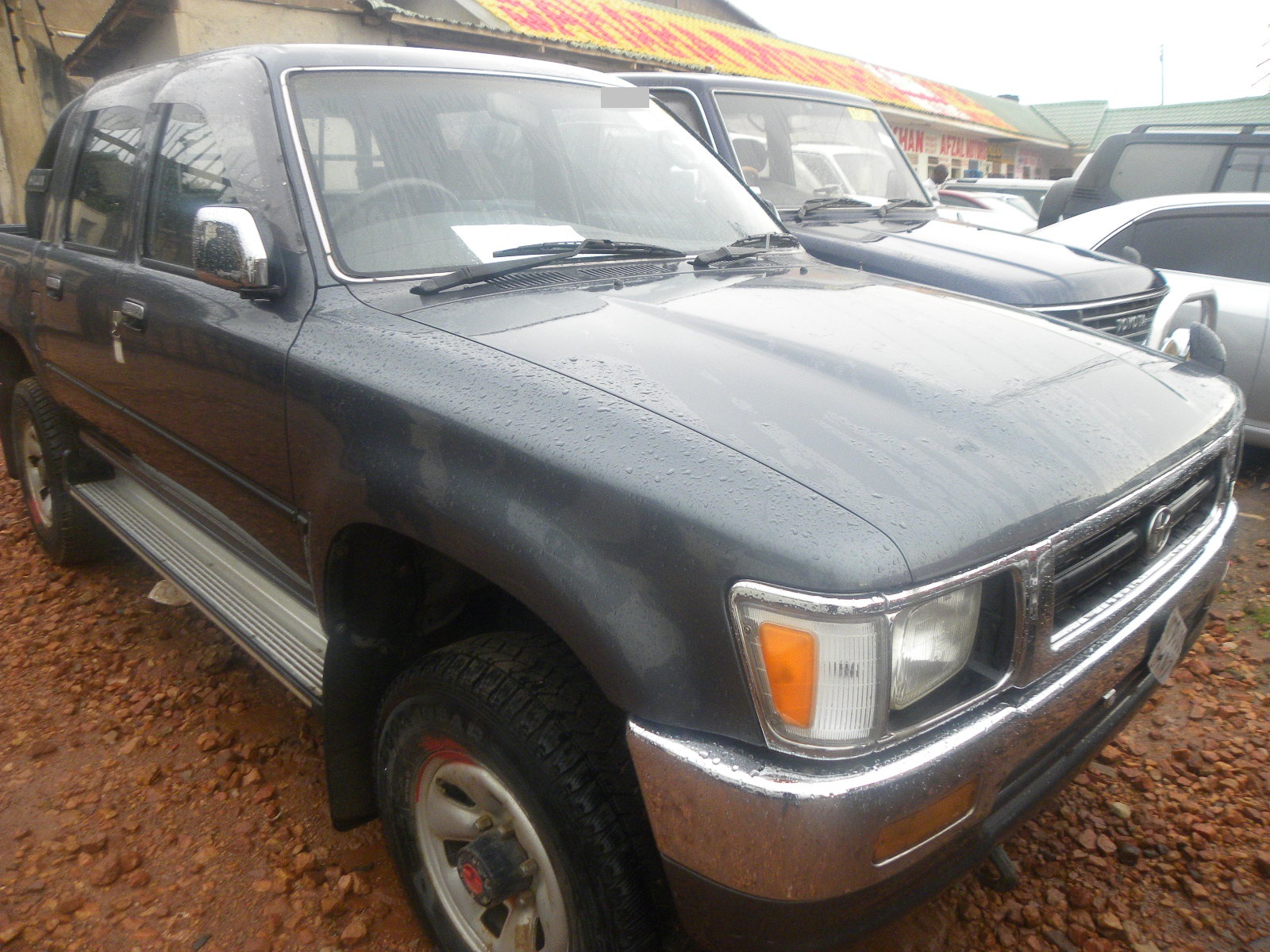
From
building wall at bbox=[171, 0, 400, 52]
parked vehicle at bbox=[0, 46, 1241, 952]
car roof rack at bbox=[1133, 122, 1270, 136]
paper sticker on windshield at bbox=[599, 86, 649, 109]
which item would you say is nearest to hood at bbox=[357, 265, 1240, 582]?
parked vehicle at bbox=[0, 46, 1241, 952]

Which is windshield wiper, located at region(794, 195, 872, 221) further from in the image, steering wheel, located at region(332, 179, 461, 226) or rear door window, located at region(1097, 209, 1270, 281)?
steering wheel, located at region(332, 179, 461, 226)

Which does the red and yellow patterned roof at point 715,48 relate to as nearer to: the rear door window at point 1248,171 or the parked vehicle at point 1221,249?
the rear door window at point 1248,171

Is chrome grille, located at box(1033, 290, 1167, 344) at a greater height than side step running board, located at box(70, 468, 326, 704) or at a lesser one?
greater

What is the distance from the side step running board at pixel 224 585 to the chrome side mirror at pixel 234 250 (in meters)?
0.81

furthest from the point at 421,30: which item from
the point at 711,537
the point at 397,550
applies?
the point at 711,537

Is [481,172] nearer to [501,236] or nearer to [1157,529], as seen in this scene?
[501,236]

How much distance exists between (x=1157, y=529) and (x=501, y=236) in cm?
164

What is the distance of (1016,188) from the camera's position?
1407 centimetres

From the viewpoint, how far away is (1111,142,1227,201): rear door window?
629 centimetres

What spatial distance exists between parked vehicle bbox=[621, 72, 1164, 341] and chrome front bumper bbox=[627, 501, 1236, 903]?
2855 millimetres

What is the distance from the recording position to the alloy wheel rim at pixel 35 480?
403 centimetres

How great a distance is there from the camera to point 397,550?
77.6 inches

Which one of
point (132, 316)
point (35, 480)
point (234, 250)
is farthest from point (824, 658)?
point (35, 480)

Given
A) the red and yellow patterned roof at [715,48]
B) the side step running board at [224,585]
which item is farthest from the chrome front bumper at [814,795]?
the red and yellow patterned roof at [715,48]
